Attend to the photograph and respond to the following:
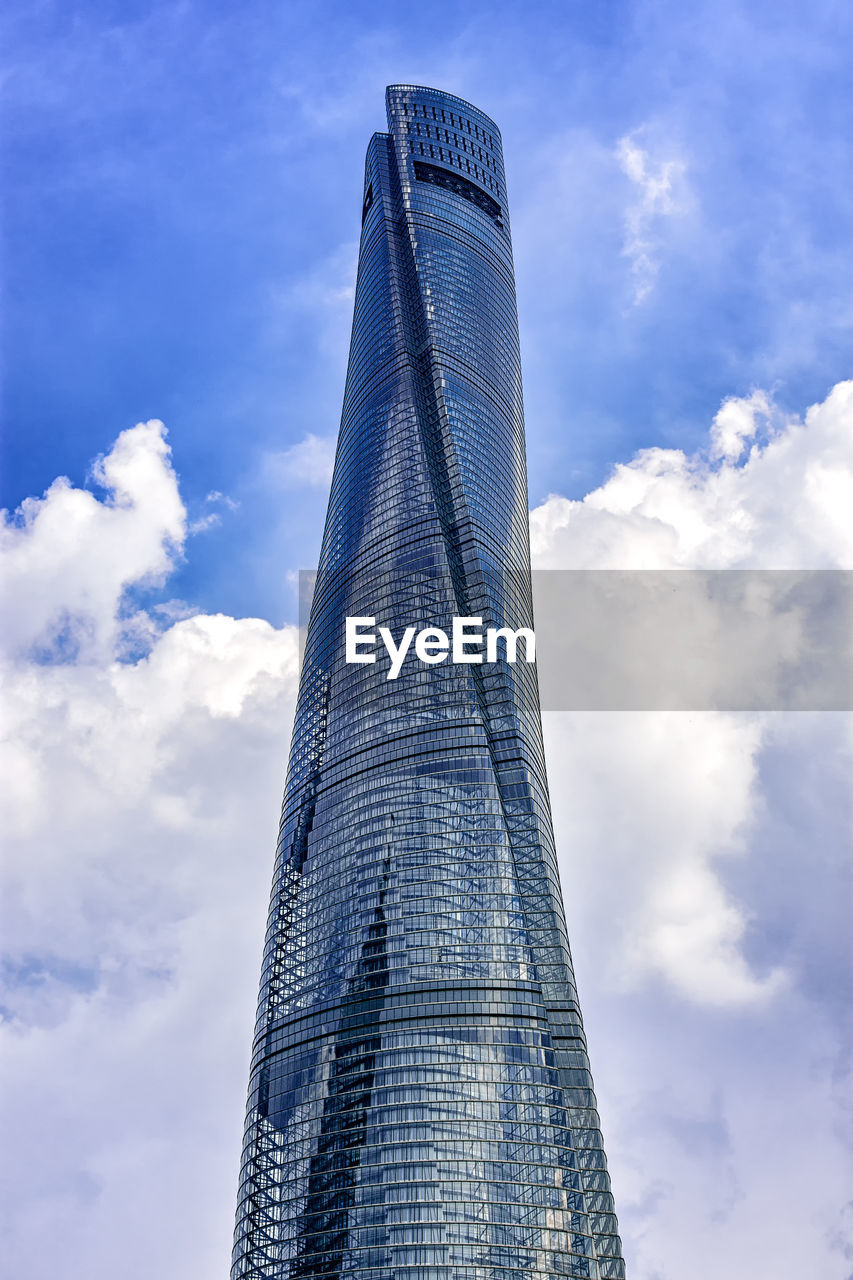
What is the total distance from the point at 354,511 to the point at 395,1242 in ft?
318

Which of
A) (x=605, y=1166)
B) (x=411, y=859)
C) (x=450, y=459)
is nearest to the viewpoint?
(x=605, y=1166)

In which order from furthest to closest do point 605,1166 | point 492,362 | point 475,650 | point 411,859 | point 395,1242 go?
point 492,362 < point 475,650 < point 411,859 < point 605,1166 < point 395,1242

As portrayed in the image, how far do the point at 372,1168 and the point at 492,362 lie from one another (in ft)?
399

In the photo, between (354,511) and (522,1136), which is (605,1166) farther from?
(354,511)

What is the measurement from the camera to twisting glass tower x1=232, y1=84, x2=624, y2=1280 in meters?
115

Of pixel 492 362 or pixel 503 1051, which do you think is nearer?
pixel 503 1051

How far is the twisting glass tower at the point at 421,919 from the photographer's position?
115m

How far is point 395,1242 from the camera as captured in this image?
372 feet

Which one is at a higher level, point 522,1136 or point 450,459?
point 450,459

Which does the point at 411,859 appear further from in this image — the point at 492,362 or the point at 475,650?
the point at 492,362

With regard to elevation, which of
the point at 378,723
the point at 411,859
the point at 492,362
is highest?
the point at 492,362

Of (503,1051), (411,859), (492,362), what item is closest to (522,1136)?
(503,1051)

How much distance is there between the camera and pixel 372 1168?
118 metres

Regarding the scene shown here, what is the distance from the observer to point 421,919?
132m
